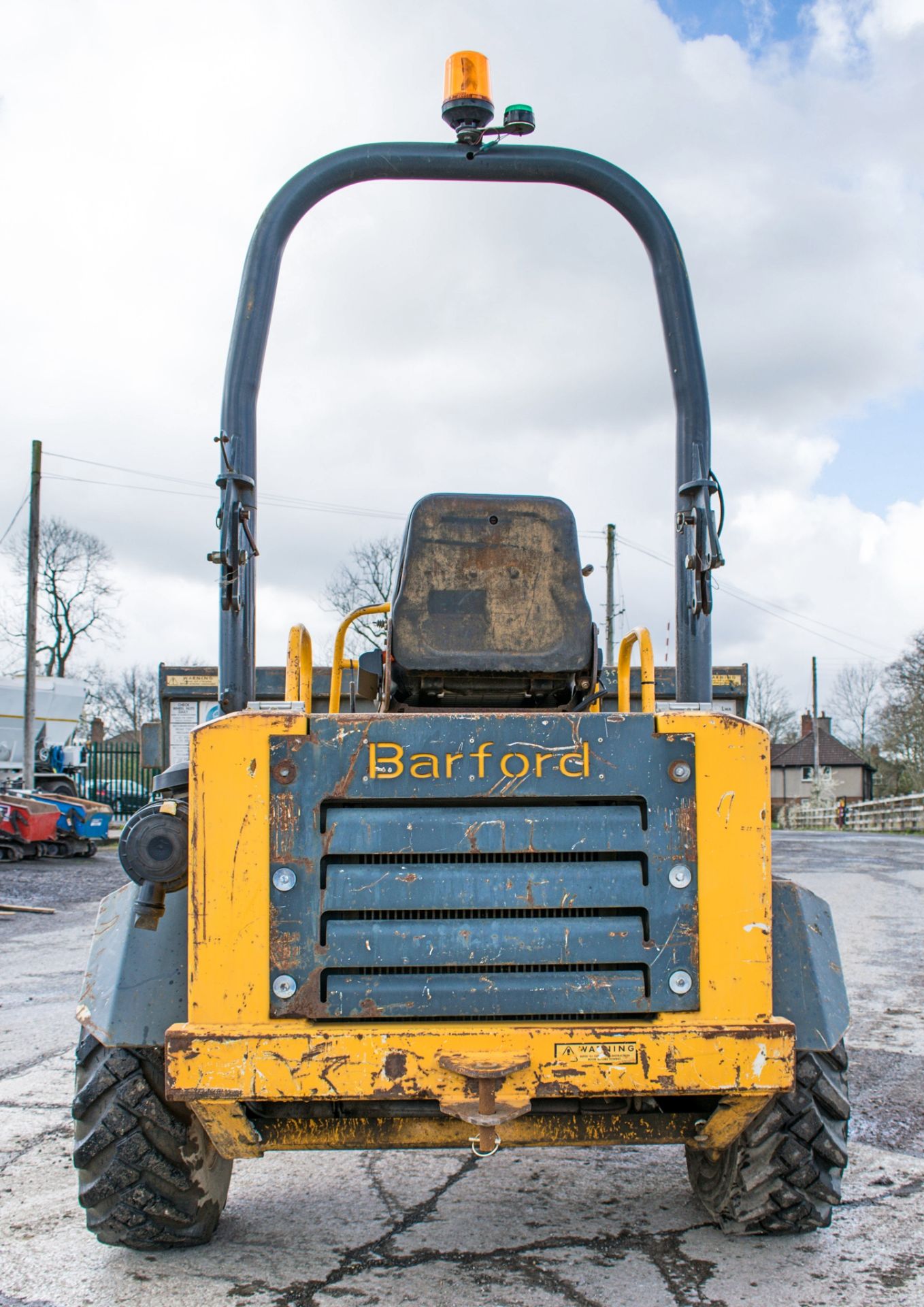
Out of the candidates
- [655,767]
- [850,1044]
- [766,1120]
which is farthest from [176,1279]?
[850,1044]

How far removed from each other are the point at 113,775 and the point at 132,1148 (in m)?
28.5

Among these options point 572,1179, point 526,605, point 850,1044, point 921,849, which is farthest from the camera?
point 921,849

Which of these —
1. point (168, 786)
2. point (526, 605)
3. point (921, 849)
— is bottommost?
point (921, 849)

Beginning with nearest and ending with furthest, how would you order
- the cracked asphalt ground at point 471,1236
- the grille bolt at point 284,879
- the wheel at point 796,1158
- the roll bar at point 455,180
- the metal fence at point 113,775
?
the grille bolt at point 284,879, the cracked asphalt ground at point 471,1236, the wheel at point 796,1158, the roll bar at point 455,180, the metal fence at point 113,775

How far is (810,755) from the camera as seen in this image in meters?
76.4

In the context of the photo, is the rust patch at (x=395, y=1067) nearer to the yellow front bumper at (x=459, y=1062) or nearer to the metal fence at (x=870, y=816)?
the yellow front bumper at (x=459, y=1062)

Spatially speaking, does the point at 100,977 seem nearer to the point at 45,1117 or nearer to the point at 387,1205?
the point at 387,1205

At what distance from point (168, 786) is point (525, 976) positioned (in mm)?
1266

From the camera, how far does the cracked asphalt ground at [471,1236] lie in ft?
11.4

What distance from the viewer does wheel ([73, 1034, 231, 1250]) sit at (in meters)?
3.57

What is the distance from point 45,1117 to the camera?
17.3ft

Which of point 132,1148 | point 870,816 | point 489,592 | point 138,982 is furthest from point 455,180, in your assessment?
point 870,816

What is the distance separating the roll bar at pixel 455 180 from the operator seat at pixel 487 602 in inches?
18.5

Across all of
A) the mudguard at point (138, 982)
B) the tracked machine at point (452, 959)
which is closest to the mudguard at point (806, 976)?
the tracked machine at point (452, 959)
